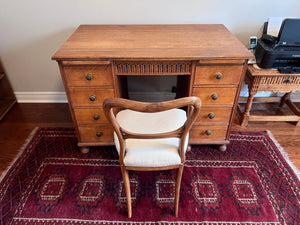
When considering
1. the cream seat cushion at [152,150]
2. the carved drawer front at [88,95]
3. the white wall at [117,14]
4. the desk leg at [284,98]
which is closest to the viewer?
the cream seat cushion at [152,150]

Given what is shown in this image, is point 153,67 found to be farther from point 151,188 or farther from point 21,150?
point 21,150

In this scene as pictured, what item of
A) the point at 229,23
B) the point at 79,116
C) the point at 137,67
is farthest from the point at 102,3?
the point at 229,23

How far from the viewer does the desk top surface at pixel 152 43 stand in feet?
4.14

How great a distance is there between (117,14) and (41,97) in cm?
125

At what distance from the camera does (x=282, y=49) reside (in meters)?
1.54

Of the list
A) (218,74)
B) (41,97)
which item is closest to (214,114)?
(218,74)

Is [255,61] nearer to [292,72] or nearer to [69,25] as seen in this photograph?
[292,72]

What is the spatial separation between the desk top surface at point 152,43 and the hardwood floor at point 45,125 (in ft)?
2.88

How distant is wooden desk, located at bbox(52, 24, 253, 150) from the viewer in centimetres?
128

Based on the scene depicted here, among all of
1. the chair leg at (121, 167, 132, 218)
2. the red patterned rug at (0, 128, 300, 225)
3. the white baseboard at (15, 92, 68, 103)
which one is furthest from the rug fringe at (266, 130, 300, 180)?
the white baseboard at (15, 92, 68, 103)

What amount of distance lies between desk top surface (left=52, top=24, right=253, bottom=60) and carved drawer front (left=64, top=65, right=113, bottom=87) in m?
0.08

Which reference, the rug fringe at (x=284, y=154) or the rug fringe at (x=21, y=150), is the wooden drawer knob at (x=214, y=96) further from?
the rug fringe at (x=21, y=150)

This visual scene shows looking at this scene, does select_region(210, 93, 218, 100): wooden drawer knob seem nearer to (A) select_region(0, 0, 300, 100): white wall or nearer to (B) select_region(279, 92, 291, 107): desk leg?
(A) select_region(0, 0, 300, 100): white wall

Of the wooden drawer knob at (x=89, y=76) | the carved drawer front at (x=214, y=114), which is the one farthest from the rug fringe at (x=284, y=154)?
the wooden drawer knob at (x=89, y=76)
